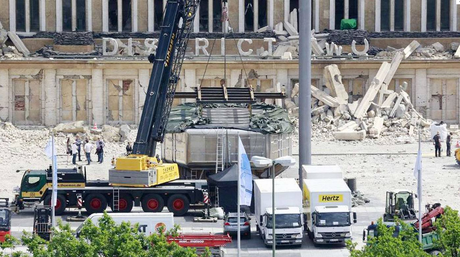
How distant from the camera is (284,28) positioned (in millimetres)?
90625

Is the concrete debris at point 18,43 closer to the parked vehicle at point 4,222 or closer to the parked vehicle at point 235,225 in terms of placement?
the parked vehicle at point 235,225

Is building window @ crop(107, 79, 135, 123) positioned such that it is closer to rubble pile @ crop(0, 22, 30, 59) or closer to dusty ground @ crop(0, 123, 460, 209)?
dusty ground @ crop(0, 123, 460, 209)

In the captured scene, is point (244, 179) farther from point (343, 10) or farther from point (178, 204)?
point (343, 10)

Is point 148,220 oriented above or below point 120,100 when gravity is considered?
below

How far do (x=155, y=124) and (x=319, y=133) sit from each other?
25003 millimetres

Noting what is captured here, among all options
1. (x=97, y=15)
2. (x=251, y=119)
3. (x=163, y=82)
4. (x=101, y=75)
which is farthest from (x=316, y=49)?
(x=163, y=82)

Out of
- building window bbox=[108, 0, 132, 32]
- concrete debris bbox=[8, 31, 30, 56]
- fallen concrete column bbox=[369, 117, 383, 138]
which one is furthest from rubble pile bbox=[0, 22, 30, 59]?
fallen concrete column bbox=[369, 117, 383, 138]

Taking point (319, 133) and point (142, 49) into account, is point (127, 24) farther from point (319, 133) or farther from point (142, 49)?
point (319, 133)

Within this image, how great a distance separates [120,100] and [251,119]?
78.3 ft

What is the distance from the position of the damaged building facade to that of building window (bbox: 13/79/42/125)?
0.21ft

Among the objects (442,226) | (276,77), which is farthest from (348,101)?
(442,226)

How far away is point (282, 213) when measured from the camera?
156 feet

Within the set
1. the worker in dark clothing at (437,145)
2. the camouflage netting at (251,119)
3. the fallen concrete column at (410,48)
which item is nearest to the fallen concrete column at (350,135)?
the worker in dark clothing at (437,145)

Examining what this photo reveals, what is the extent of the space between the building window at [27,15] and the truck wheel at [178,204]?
127 ft
